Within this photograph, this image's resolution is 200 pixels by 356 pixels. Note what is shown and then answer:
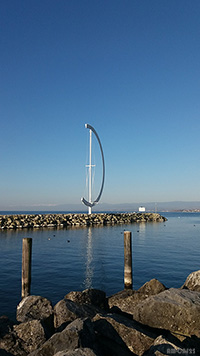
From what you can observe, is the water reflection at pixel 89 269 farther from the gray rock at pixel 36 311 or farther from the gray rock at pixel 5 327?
Answer: the gray rock at pixel 5 327

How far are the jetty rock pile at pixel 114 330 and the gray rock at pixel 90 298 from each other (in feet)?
4.43

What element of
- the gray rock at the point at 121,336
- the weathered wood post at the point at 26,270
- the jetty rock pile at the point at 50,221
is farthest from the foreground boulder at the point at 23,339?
the jetty rock pile at the point at 50,221

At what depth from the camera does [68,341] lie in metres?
6.18

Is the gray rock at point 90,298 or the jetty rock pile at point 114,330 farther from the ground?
the jetty rock pile at point 114,330

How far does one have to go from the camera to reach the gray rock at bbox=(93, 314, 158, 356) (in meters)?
7.03

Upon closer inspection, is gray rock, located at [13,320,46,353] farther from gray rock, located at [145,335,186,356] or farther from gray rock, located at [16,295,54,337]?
gray rock, located at [145,335,186,356]

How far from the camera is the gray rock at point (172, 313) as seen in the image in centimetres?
772

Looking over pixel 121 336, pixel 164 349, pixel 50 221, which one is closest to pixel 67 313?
pixel 121 336

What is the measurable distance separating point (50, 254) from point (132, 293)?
634 inches

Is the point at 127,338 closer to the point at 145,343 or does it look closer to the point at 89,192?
the point at 145,343

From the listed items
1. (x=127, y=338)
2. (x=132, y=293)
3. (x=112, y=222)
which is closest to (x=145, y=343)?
(x=127, y=338)

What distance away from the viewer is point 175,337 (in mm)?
7281

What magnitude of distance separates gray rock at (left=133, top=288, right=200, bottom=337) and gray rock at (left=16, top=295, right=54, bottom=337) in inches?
116

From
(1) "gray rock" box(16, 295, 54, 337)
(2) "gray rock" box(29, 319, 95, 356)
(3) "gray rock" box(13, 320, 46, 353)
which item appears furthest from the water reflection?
(2) "gray rock" box(29, 319, 95, 356)
